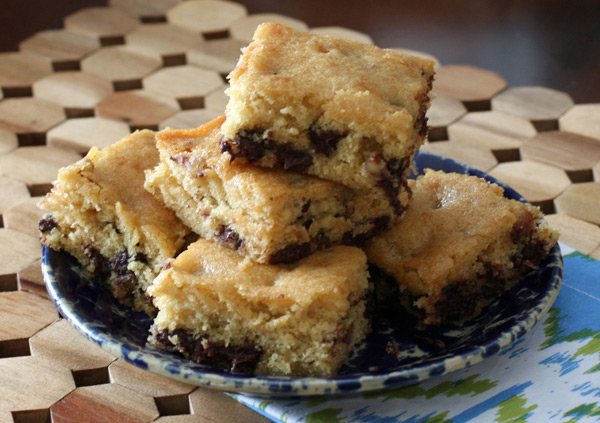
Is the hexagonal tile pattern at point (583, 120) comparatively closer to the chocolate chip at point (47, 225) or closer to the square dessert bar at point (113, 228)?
the square dessert bar at point (113, 228)

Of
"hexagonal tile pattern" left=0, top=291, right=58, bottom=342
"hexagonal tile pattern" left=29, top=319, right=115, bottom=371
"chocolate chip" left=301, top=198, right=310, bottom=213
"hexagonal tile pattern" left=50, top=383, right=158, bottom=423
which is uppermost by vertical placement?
"chocolate chip" left=301, top=198, right=310, bottom=213

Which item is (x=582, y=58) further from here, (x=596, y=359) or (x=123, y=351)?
(x=123, y=351)

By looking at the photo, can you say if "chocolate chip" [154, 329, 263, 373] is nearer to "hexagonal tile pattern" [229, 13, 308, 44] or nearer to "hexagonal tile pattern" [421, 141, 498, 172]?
"hexagonal tile pattern" [421, 141, 498, 172]

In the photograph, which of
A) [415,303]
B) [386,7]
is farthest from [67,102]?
[386,7]

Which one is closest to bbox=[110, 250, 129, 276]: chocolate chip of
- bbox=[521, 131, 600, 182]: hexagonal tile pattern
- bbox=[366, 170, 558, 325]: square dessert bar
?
bbox=[366, 170, 558, 325]: square dessert bar

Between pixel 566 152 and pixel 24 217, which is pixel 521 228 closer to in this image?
pixel 566 152

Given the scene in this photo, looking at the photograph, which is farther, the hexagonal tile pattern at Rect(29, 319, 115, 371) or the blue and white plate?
the hexagonal tile pattern at Rect(29, 319, 115, 371)

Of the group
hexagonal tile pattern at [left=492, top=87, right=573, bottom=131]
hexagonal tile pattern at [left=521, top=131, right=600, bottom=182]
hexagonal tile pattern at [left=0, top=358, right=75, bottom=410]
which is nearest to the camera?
hexagonal tile pattern at [left=0, top=358, right=75, bottom=410]

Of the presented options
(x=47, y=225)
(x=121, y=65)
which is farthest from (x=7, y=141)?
(x=47, y=225)

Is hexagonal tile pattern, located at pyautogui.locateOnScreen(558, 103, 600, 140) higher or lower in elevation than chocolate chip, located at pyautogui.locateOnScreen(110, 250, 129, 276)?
higher
